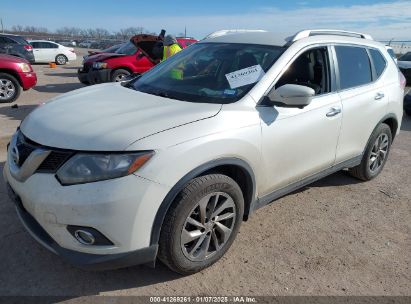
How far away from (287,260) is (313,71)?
180 cm

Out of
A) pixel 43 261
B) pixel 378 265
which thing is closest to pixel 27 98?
pixel 43 261

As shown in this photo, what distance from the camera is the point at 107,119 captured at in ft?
8.60

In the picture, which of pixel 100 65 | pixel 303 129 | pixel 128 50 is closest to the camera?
pixel 303 129

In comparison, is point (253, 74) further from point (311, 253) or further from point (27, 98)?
point (27, 98)

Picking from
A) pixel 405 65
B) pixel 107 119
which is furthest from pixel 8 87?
pixel 405 65

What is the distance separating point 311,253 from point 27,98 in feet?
30.3

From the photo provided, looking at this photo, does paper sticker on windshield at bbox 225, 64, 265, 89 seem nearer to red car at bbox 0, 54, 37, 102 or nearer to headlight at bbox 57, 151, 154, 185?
headlight at bbox 57, 151, 154, 185

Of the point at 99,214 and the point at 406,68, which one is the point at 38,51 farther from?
the point at 99,214

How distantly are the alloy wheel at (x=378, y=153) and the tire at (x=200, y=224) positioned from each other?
8.32 ft

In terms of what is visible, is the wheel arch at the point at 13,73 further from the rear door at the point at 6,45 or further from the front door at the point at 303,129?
the rear door at the point at 6,45

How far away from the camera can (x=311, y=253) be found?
3.22 meters

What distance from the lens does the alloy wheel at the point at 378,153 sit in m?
4.70

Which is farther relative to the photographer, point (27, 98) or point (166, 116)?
point (27, 98)

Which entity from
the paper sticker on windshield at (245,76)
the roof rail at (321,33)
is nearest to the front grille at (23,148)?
the paper sticker on windshield at (245,76)
